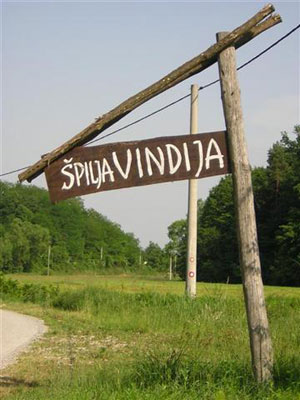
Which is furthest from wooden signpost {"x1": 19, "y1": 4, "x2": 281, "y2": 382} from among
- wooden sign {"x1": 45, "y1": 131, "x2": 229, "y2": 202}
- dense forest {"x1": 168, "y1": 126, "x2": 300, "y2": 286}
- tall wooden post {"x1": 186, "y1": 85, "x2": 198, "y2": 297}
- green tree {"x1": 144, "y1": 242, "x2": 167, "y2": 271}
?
green tree {"x1": 144, "y1": 242, "x2": 167, "y2": 271}

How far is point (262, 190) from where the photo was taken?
80312 millimetres

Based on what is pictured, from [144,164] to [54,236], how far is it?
11783 centimetres

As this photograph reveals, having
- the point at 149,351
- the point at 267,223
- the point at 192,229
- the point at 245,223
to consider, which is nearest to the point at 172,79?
the point at 245,223

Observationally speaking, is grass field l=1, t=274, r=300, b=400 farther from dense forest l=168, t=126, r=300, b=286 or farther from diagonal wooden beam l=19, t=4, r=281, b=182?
dense forest l=168, t=126, r=300, b=286

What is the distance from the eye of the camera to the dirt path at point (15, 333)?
1302 centimetres

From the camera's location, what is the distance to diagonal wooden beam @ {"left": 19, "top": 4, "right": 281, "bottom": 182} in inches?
252

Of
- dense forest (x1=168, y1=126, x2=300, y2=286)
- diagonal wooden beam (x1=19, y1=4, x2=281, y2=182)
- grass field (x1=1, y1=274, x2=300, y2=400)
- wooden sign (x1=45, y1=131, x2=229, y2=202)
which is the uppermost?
dense forest (x1=168, y1=126, x2=300, y2=286)

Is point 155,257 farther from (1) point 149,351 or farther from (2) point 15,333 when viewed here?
(1) point 149,351

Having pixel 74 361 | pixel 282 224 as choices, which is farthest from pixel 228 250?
pixel 74 361

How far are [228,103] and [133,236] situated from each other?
14896 cm

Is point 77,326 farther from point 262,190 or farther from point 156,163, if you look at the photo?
point 262,190

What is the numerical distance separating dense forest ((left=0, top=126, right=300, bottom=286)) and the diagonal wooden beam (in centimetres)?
5035

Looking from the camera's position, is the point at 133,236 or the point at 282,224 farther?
the point at 133,236

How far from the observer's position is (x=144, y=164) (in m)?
6.50
